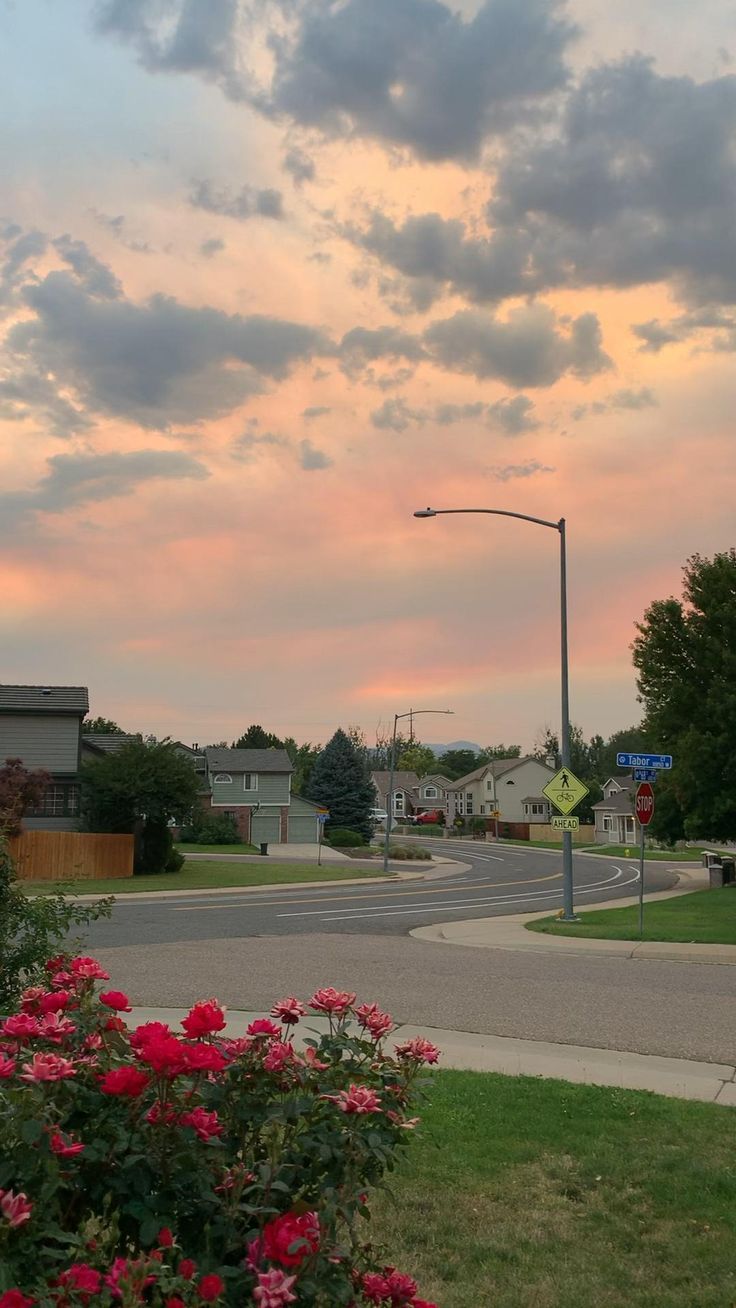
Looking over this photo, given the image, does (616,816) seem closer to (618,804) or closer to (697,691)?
(618,804)

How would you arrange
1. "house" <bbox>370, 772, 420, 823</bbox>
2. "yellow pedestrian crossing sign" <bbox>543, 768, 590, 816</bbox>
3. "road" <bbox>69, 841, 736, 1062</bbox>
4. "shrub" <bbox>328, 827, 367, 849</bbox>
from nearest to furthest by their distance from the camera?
"road" <bbox>69, 841, 736, 1062</bbox>
"yellow pedestrian crossing sign" <bbox>543, 768, 590, 816</bbox>
"shrub" <bbox>328, 827, 367, 849</bbox>
"house" <bbox>370, 772, 420, 823</bbox>

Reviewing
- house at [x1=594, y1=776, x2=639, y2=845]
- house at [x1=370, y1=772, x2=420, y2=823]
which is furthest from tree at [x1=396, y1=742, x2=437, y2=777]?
house at [x1=594, y1=776, x2=639, y2=845]

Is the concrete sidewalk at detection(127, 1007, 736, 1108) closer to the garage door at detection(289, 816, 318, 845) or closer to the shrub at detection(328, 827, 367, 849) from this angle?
the shrub at detection(328, 827, 367, 849)

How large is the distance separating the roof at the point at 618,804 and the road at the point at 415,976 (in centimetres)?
6972

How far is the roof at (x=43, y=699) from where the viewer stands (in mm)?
44844

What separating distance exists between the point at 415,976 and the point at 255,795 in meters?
61.5

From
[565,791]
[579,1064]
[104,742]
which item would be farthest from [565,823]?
[104,742]

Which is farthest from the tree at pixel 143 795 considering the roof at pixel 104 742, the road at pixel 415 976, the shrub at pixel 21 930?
the shrub at pixel 21 930

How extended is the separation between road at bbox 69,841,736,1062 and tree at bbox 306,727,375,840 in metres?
57.3

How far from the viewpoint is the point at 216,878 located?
3941 cm

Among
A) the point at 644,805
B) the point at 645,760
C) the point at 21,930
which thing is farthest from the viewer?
the point at 645,760

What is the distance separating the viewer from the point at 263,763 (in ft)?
250

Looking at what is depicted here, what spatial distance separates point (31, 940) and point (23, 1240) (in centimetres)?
305

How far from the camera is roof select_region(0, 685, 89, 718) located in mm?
44844
